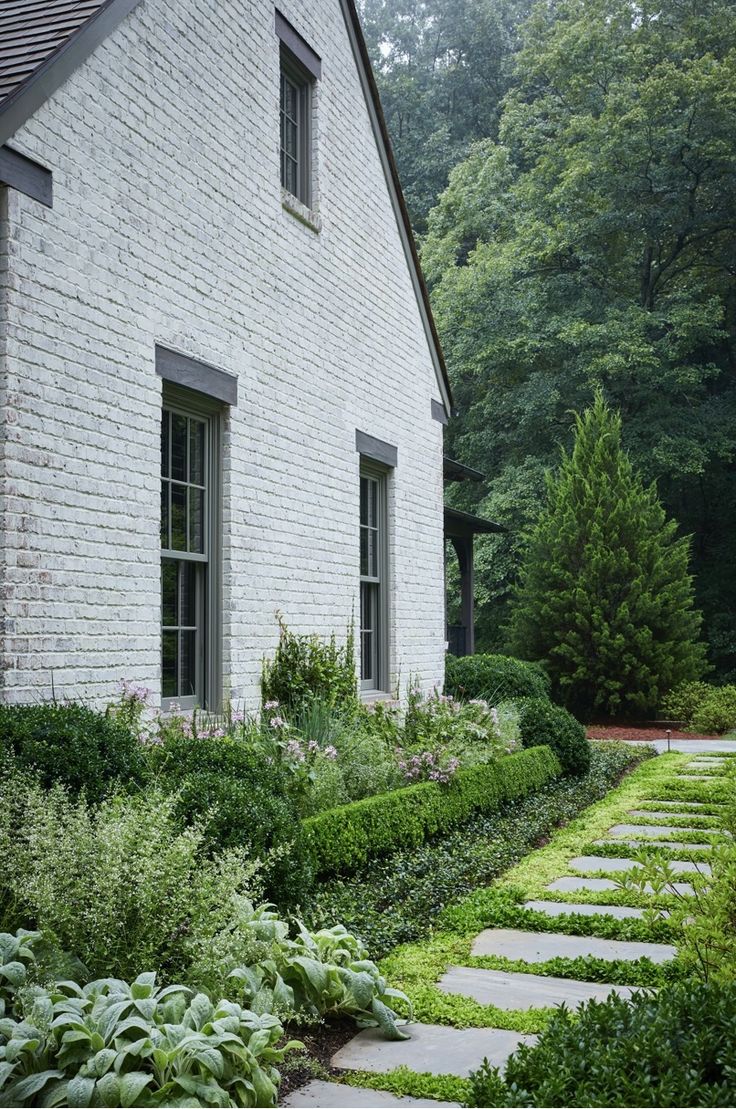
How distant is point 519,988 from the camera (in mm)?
4199

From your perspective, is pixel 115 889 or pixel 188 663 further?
pixel 188 663

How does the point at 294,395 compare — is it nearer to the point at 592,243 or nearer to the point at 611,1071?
the point at 611,1071

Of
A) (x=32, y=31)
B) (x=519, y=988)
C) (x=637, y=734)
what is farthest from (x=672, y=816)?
(x=637, y=734)

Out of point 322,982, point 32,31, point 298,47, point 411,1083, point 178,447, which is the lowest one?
point 411,1083

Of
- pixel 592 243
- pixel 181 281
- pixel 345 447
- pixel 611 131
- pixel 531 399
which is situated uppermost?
pixel 611 131

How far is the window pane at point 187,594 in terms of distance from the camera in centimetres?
703

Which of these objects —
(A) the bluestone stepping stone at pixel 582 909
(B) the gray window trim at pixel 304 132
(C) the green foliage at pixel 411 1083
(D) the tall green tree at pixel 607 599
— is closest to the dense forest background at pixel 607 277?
(D) the tall green tree at pixel 607 599

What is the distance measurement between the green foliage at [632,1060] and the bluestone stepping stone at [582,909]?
281cm

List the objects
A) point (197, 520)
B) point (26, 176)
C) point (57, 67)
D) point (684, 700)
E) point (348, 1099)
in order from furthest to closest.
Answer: point (684, 700) < point (197, 520) < point (57, 67) < point (26, 176) < point (348, 1099)

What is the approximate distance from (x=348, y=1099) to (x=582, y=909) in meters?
2.63

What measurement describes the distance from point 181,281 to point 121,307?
78 centimetres

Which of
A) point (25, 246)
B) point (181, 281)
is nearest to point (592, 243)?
point (181, 281)

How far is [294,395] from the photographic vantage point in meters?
8.45

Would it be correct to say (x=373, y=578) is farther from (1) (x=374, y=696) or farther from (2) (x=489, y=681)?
(2) (x=489, y=681)
